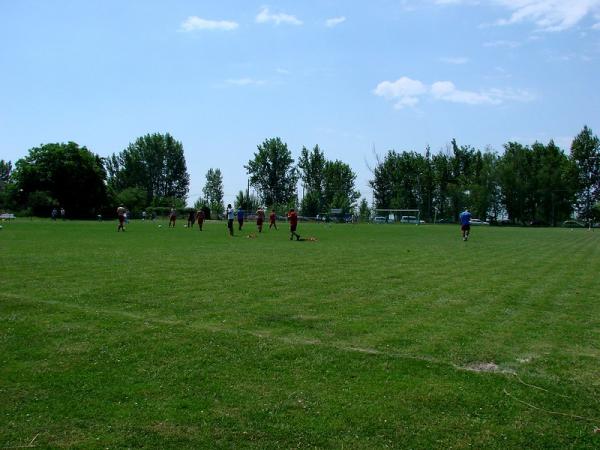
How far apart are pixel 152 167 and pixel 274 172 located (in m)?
26.5

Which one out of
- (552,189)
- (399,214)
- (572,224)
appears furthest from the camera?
(399,214)

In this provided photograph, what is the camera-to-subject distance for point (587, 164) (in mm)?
89438

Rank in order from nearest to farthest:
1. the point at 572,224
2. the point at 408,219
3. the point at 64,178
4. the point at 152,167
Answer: the point at 64,178 → the point at 572,224 → the point at 408,219 → the point at 152,167

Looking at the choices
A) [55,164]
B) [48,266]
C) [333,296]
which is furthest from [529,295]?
[55,164]

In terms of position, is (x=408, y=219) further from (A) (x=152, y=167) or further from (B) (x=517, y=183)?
(A) (x=152, y=167)

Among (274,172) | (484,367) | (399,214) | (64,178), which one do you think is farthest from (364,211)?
(484,367)

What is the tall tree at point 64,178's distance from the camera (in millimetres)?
76062

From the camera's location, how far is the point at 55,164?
7631cm

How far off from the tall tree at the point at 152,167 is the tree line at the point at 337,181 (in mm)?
212

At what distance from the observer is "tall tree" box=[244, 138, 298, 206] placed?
359 feet

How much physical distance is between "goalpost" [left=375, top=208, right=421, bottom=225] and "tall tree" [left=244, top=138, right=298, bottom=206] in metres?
20.8

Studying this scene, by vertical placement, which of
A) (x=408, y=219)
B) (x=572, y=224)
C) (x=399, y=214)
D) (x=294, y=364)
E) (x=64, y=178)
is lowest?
(x=294, y=364)

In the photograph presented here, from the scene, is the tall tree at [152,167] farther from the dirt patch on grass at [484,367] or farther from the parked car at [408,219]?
the dirt patch on grass at [484,367]

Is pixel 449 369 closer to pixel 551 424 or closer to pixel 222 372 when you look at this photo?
pixel 551 424
